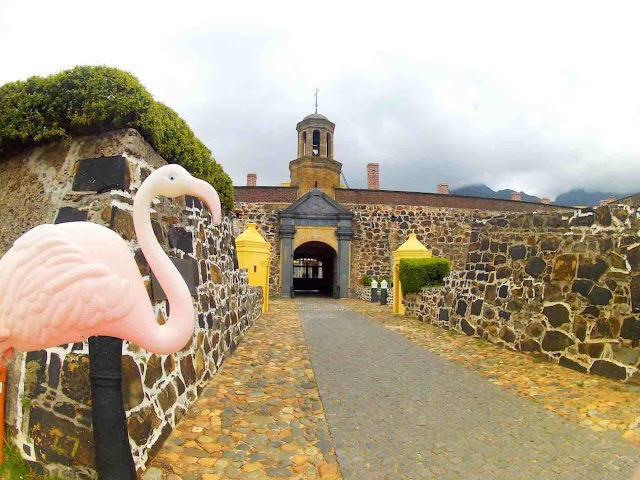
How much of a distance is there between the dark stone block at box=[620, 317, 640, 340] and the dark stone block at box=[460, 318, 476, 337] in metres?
3.18

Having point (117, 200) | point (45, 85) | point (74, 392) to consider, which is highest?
point (45, 85)

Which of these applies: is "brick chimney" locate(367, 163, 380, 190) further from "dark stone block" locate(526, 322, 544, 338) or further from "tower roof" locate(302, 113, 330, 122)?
"dark stone block" locate(526, 322, 544, 338)

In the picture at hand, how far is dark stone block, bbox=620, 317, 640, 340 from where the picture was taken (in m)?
4.89

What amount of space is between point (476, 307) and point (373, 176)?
1631cm

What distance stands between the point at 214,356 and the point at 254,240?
6548mm

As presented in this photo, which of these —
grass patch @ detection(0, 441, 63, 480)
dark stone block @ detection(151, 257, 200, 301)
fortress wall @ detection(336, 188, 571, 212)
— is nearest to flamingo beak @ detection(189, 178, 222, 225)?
dark stone block @ detection(151, 257, 200, 301)

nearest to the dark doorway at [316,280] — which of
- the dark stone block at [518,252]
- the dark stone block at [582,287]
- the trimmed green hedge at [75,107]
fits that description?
the dark stone block at [518,252]

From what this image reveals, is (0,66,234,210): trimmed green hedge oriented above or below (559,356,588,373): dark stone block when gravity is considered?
above

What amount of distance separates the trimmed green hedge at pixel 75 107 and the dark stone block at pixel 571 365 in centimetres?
605

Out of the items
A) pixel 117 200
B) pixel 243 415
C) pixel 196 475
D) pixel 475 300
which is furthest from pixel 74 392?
pixel 475 300

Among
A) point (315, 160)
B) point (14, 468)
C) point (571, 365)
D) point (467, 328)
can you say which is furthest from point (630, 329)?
point (315, 160)

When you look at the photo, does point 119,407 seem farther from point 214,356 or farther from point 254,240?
point 254,240

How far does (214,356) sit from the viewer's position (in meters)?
5.16

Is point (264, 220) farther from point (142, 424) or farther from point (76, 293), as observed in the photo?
point (76, 293)
